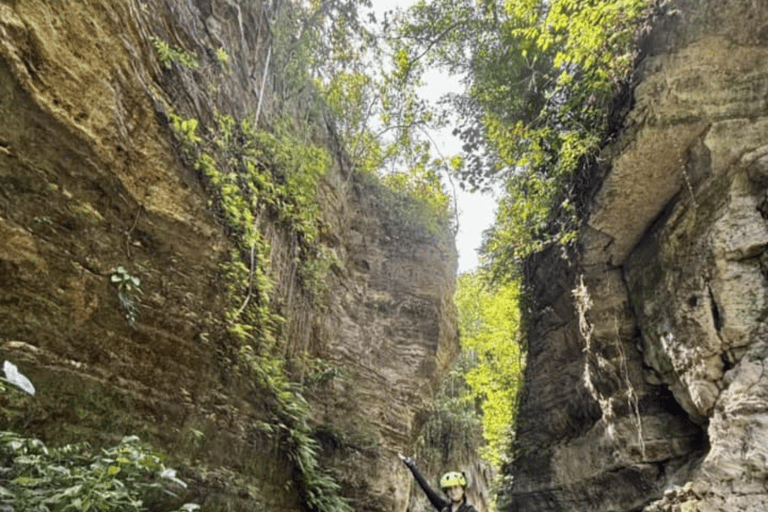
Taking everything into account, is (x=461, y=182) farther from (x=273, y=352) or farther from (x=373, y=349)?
(x=273, y=352)

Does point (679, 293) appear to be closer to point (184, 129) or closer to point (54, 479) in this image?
point (184, 129)

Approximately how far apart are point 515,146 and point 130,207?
7.38 m

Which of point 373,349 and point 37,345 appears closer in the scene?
point 37,345

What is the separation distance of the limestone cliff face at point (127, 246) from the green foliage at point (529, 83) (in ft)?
15.9

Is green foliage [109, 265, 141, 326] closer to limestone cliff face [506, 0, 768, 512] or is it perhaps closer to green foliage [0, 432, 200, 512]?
green foliage [0, 432, 200, 512]

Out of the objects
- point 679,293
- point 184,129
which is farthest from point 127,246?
point 679,293

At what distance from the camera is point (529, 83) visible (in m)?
9.98

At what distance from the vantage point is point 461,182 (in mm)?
12438

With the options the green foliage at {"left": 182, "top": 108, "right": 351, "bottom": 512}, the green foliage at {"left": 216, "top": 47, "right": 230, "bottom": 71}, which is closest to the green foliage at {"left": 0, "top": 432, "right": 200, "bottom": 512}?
the green foliage at {"left": 182, "top": 108, "right": 351, "bottom": 512}

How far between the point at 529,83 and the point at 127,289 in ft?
28.1

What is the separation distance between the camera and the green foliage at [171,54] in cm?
566

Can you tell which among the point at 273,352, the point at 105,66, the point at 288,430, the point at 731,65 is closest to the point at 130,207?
the point at 105,66

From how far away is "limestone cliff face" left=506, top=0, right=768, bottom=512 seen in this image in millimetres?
6039

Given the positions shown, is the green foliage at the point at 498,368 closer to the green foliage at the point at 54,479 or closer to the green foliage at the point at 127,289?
the green foliage at the point at 127,289
